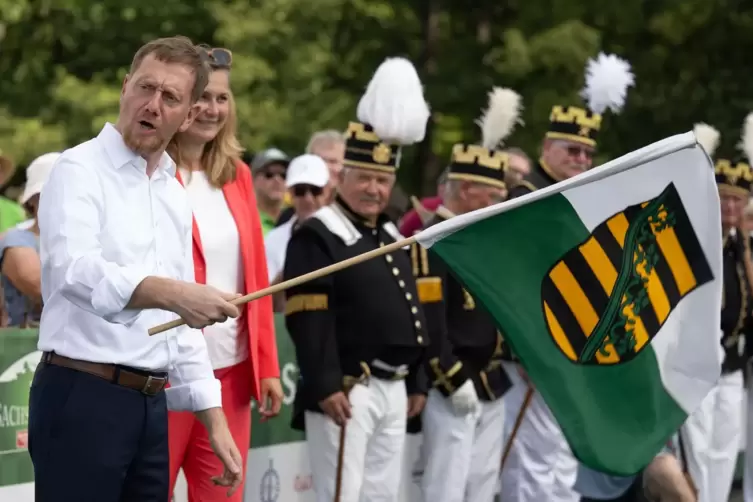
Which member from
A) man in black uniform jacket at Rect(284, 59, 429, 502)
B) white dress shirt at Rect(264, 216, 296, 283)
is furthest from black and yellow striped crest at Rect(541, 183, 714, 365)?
white dress shirt at Rect(264, 216, 296, 283)

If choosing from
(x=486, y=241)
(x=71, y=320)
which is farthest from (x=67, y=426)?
(x=486, y=241)

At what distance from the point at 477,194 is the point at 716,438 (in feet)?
9.14

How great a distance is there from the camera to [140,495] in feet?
15.9

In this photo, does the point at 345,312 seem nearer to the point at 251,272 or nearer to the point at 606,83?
the point at 251,272

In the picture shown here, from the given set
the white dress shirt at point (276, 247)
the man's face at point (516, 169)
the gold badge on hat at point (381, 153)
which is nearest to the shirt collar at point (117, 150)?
the gold badge on hat at point (381, 153)

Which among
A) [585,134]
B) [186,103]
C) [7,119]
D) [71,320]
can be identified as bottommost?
[71,320]

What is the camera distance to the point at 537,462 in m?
9.84

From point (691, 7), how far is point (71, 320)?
58.4ft

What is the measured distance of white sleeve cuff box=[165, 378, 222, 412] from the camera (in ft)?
16.8

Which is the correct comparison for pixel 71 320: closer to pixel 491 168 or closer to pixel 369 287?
pixel 369 287

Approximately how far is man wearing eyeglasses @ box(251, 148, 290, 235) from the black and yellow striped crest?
16.6 ft

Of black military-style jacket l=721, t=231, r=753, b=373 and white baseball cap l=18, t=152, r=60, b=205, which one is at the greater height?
white baseball cap l=18, t=152, r=60, b=205

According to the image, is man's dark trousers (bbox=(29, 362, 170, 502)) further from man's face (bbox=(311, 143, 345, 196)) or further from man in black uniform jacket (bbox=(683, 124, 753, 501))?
man in black uniform jacket (bbox=(683, 124, 753, 501))

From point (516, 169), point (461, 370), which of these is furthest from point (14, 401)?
point (516, 169)
